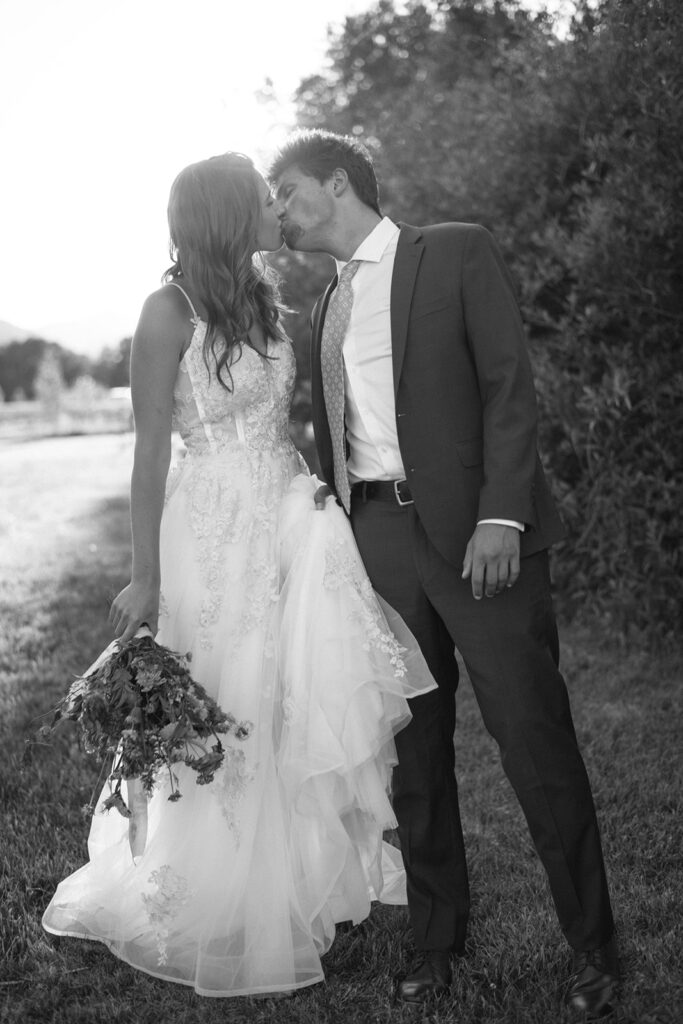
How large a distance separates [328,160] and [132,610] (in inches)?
57.7

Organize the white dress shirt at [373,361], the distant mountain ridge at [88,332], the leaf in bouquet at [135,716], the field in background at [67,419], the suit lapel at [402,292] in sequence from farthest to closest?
the distant mountain ridge at [88,332] < the field in background at [67,419] < the white dress shirt at [373,361] < the suit lapel at [402,292] < the leaf in bouquet at [135,716]

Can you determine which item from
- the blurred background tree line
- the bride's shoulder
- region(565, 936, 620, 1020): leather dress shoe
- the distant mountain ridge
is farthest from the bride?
the distant mountain ridge

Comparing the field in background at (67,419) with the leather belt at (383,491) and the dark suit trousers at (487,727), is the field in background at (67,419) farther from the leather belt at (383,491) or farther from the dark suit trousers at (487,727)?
the dark suit trousers at (487,727)

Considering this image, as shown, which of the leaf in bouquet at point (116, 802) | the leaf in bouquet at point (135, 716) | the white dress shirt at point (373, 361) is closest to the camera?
the leaf in bouquet at point (135, 716)

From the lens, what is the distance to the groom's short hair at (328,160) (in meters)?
2.88

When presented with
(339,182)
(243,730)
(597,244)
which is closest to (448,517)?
(243,730)

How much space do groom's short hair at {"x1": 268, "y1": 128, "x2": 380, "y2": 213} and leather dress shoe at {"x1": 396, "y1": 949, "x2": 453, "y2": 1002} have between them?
89.2 inches

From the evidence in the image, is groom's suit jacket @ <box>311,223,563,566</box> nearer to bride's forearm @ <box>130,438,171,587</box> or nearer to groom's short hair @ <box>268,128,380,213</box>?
groom's short hair @ <box>268,128,380,213</box>

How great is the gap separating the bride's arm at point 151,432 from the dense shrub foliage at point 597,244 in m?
3.07

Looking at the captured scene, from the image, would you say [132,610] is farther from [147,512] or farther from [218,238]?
[218,238]

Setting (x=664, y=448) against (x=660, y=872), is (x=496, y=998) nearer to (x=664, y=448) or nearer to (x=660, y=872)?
(x=660, y=872)

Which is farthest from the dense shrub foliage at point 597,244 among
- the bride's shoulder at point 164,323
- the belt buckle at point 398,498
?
the bride's shoulder at point 164,323

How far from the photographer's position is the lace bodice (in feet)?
9.26

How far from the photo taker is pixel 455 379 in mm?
2621
